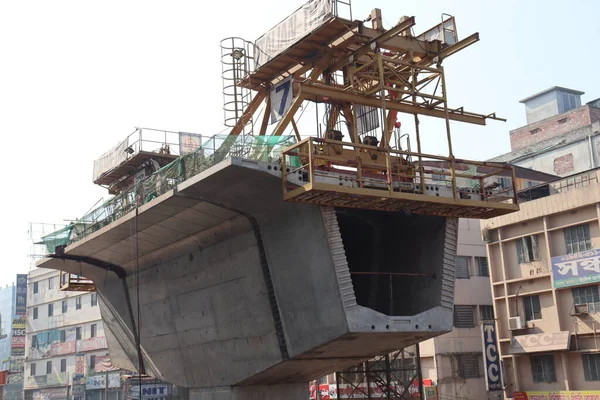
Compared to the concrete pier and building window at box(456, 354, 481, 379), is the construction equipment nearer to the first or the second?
the concrete pier

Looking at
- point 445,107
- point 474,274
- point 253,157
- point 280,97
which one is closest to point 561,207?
point 474,274

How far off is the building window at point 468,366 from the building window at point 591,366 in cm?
893

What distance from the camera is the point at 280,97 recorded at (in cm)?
2414

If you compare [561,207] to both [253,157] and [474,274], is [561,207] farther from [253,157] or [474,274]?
[253,157]

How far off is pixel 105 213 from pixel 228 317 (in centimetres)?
691

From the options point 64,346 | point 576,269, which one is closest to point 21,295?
point 64,346

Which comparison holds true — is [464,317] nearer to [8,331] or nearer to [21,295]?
[21,295]

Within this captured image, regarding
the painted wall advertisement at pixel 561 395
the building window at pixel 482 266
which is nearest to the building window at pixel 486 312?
the building window at pixel 482 266

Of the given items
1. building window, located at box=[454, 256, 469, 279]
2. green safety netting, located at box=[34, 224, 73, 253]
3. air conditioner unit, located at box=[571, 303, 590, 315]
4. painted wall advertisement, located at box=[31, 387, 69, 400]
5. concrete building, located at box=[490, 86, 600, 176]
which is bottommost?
painted wall advertisement, located at box=[31, 387, 69, 400]

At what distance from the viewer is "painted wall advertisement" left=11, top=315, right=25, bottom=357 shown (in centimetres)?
7825

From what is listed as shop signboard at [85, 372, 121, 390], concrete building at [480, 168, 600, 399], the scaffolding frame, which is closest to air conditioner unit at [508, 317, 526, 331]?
concrete building at [480, 168, 600, 399]

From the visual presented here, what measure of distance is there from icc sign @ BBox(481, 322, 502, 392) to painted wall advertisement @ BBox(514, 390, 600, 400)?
69.7 inches

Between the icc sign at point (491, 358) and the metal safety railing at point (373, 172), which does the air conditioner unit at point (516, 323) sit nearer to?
the icc sign at point (491, 358)

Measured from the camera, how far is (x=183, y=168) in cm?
2222
